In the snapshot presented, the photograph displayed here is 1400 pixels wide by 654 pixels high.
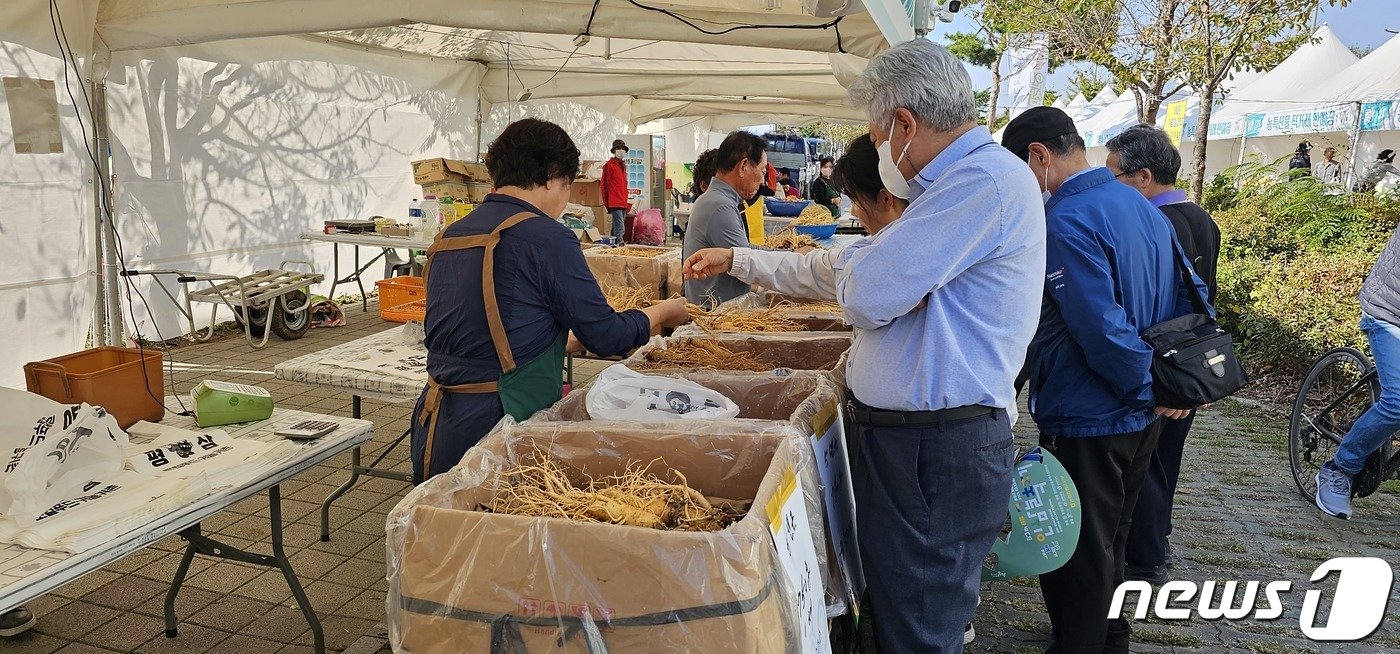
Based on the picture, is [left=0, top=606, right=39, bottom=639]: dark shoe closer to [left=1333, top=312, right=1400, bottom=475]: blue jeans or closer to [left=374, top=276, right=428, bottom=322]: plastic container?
[left=374, top=276, right=428, bottom=322]: plastic container

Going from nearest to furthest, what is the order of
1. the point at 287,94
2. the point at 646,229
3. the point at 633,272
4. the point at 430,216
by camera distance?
1. the point at 633,272
2. the point at 430,216
3. the point at 287,94
4. the point at 646,229

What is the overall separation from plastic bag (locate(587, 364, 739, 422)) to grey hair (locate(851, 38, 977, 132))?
0.88m

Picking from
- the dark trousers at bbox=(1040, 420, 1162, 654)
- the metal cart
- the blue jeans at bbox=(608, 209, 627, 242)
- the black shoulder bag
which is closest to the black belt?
the dark trousers at bbox=(1040, 420, 1162, 654)

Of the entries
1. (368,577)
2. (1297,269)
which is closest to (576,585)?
(368,577)

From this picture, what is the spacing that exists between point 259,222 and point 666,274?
5.15 meters

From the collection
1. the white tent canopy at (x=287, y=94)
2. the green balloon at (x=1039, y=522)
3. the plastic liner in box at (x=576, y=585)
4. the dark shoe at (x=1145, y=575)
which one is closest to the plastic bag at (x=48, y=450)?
the plastic liner in box at (x=576, y=585)

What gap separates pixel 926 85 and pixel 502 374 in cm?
136

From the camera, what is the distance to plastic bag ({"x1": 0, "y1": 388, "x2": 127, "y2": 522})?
79.5 inches

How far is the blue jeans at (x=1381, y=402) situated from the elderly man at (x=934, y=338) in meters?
2.85

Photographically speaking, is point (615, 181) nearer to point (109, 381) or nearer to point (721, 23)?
point (721, 23)

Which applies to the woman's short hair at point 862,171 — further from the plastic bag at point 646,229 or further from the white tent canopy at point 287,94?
the plastic bag at point 646,229

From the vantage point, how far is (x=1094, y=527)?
2.55 metres

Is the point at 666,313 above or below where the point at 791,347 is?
above

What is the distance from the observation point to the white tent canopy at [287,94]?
17.0 ft
